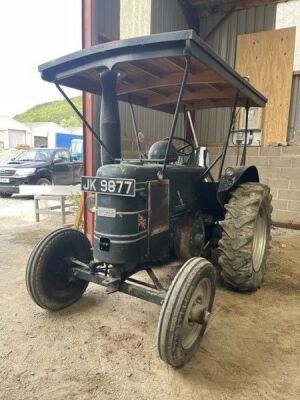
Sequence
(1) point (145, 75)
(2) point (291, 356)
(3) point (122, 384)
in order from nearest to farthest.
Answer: (3) point (122, 384) < (2) point (291, 356) < (1) point (145, 75)

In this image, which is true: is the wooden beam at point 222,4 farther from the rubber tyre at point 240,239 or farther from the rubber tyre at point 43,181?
the rubber tyre at point 43,181

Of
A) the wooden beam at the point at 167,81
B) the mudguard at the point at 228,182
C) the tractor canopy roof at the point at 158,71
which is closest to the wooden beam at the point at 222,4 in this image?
the tractor canopy roof at the point at 158,71

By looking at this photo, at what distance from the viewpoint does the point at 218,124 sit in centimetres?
673

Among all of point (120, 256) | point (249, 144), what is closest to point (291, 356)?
point (120, 256)

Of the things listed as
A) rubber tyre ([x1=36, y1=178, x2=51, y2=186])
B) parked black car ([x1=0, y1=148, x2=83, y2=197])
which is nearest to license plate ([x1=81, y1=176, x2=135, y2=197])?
parked black car ([x1=0, y1=148, x2=83, y2=197])

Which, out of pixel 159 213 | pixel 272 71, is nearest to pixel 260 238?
pixel 159 213

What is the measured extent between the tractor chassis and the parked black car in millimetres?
6368

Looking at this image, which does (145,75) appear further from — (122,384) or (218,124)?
(218,124)

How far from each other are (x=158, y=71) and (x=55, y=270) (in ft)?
5.67

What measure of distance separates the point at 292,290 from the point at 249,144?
3.77 meters

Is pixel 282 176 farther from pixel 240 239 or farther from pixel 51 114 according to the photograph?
pixel 51 114

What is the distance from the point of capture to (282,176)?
5734 mm

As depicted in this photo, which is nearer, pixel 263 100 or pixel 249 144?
pixel 263 100

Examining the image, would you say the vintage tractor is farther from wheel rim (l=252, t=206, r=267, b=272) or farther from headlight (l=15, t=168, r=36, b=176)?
headlight (l=15, t=168, r=36, b=176)
